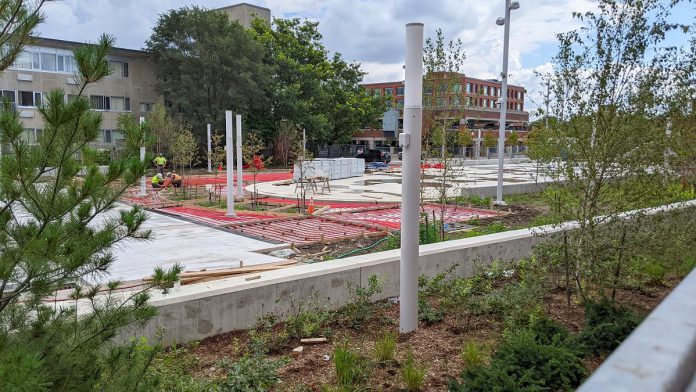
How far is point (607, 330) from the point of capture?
4.42 metres

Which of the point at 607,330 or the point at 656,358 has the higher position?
the point at 656,358

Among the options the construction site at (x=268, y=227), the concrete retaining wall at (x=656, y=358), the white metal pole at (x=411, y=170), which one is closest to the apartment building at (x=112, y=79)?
the construction site at (x=268, y=227)

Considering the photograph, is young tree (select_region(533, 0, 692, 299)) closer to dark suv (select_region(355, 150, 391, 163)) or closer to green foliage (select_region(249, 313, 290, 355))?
green foliage (select_region(249, 313, 290, 355))

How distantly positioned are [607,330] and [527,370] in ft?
4.41

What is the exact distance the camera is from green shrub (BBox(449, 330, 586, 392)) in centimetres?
332

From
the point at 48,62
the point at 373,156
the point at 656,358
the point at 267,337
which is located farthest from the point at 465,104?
the point at 48,62

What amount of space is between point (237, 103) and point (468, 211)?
3128 cm

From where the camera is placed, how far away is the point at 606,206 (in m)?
5.70

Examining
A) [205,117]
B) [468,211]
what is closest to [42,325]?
[468,211]

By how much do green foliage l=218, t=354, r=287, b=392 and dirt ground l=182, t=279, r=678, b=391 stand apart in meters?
0.08

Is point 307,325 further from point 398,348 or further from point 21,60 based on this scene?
point 21,60

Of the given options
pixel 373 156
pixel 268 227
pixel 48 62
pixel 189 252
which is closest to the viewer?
pixel 189 252

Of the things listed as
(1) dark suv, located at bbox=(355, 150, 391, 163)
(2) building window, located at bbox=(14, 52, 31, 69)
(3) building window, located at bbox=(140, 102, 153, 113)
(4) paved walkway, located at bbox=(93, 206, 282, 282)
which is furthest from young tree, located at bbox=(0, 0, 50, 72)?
(1) dark suv, located at bbox=(355, 150, 391, 163)

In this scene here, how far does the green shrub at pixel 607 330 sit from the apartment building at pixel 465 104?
7.38 metres
